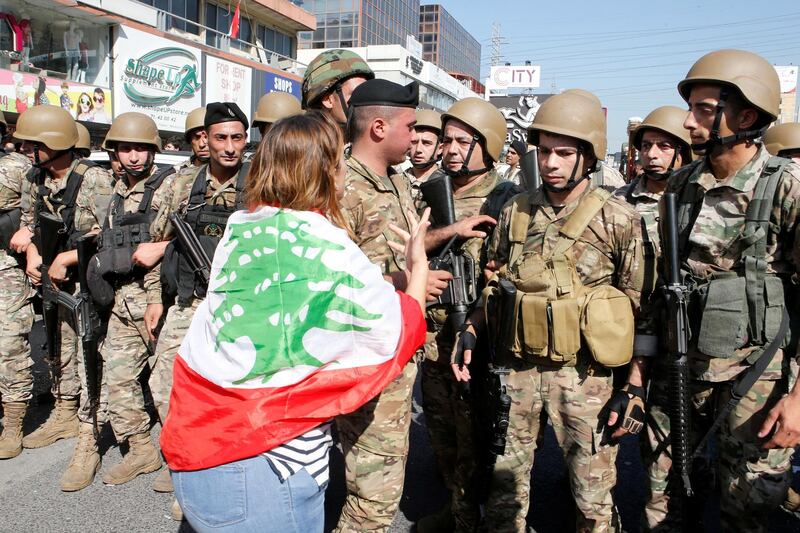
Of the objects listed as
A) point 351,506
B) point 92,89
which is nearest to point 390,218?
point 351,506

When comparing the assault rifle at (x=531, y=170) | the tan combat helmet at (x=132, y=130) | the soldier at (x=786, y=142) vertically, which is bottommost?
the assault rifle at (x=531, y=170)

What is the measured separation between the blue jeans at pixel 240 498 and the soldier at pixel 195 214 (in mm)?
1856

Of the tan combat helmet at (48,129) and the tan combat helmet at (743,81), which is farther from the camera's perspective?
the tan combat helmet at (48,129)

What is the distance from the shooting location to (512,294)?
2658mm

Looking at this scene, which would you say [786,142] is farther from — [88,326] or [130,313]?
[88,326]

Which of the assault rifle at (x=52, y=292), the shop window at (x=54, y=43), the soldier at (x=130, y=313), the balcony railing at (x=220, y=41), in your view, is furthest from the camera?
the balcony railing at (x=220, y=41)

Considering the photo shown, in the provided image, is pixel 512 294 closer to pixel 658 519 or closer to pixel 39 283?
pixel 658 519

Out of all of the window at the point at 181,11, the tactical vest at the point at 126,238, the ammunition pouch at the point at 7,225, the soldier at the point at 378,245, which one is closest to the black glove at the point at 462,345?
the soldier at the point at 378,245

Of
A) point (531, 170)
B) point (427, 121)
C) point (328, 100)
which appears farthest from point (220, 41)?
point (531, 170)

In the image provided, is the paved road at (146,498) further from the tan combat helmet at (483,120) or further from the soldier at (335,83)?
the soldier at (335,83)

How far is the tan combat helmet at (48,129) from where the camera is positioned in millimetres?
4520

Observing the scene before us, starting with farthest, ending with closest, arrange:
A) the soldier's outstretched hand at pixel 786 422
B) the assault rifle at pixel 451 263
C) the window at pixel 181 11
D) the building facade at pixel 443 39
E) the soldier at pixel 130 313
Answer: the building facade at pixel 443 39 → the window at pixel 181 11 → the soldier at pixel 130 313 → the assault rifle at pixel 451 263 → the soldier's outstretched hand at pixel 786 422

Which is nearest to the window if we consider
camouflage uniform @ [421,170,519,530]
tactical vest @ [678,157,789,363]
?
camouflage uniform @ [421,170,519,530]

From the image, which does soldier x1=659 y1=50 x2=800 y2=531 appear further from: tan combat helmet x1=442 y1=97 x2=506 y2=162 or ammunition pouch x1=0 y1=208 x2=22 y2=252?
ammunition pouch x1=0 y1=208 x2=22 y2=252
